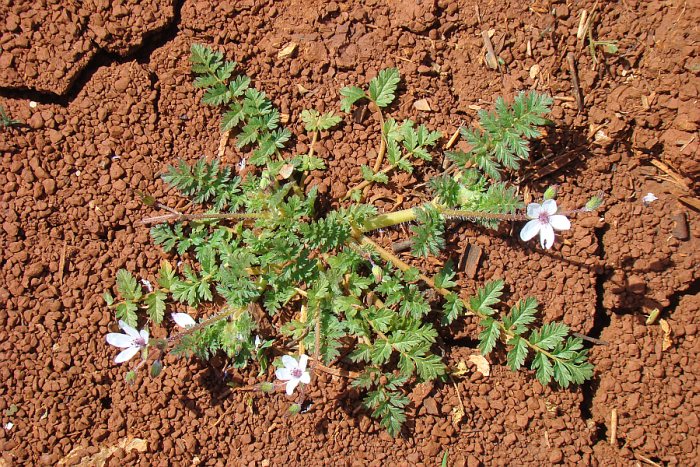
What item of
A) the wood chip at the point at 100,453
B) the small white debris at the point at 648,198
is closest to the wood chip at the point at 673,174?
the small white debris at the point at 648,198

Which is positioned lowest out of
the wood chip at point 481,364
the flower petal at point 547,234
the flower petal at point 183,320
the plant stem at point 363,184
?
the wood chip at point 481,364

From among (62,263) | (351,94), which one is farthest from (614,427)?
(62,263)

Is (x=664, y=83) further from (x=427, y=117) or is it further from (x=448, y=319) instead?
(x=448, y=319)

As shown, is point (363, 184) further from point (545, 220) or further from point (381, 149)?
point (545, 220)

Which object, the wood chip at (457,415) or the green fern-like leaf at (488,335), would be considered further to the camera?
the wood chip at (457,415)

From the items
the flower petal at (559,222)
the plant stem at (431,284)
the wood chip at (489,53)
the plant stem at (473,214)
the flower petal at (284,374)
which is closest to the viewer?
the flower petal at (559,222)

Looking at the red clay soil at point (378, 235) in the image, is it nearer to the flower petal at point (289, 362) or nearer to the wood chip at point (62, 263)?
the wood chip at point (62, 263)

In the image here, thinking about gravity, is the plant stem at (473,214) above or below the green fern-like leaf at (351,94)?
below
